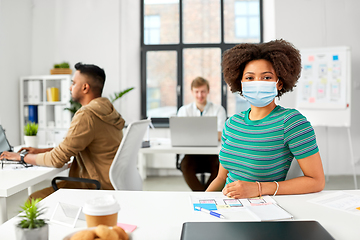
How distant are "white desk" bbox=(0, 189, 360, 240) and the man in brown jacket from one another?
66 centimetres

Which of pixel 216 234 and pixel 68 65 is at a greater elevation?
pixel 68 65

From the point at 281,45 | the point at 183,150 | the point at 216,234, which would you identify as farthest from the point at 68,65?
the point at 216,234

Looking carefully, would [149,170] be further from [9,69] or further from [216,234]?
[216,234]

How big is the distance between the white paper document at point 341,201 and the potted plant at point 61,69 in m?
3.98

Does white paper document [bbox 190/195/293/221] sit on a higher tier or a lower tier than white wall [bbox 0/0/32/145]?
lower

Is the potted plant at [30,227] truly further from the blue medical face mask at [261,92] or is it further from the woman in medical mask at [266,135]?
the blue medical face mask at [261,92]

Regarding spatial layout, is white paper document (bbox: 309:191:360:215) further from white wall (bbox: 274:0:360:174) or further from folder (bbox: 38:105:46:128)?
folder (bbox: 38:105:46:128)

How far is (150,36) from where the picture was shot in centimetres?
505

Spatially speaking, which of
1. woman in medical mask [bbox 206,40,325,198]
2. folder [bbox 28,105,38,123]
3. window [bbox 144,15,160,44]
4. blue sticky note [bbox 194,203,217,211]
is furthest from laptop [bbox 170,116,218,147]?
window [bbox 144,15,160,44]

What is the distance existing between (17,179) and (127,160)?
2.02 feet

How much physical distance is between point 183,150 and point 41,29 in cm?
336

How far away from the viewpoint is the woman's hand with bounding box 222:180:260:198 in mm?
1156

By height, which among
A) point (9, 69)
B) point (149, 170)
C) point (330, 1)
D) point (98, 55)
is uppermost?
point (330, 1)

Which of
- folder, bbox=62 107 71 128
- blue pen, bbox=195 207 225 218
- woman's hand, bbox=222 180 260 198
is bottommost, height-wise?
blue pen, bbox=195 207 225 218
